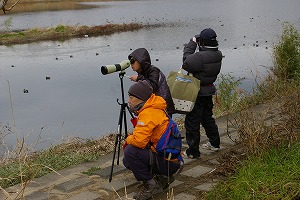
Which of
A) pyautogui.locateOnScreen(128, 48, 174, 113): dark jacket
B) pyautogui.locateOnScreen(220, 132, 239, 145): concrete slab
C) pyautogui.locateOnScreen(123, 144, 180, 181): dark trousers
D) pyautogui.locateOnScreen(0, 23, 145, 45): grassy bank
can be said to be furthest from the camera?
pyautogui.locateOnScreen(0, 23, 145, 45): grassy bank

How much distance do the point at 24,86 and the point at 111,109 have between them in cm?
468

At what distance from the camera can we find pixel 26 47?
25.7m

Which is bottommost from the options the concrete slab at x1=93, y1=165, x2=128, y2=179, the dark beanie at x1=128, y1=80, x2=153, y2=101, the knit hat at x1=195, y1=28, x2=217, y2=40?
the concrete slab at x1=93, y1=165, x2=128, y2=179

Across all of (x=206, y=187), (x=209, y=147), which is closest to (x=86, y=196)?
(x=206, y=187)

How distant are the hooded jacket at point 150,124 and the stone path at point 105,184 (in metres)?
0.48

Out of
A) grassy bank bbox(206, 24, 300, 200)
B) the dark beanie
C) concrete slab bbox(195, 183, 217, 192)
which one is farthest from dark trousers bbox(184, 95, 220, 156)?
the dark beanie

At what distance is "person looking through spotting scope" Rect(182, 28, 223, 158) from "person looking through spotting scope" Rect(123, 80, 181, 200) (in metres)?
1.06

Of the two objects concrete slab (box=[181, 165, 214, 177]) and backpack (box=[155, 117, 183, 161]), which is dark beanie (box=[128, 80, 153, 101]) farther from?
concrete slab (box=[181, 165, 214, 177])

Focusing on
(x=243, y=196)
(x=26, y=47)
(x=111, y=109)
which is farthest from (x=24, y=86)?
(x=243, y=196)

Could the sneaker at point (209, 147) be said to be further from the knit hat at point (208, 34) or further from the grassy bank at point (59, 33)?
the grassy bank at point (59, 33)

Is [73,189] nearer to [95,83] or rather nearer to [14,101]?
[14,101]

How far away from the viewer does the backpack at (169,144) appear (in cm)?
420

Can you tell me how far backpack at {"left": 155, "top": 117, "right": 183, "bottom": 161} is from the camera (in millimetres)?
4199

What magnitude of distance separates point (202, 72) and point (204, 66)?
74mm
